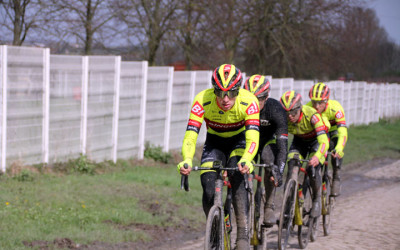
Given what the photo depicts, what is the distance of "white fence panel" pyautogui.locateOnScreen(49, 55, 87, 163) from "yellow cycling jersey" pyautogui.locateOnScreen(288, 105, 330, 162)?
497 cm

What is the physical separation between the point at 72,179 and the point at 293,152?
443cm

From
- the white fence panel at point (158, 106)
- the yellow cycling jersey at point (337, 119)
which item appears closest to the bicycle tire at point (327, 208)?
the yellow cycling jersey at point (337, 119)

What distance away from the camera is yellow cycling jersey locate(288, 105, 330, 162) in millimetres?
7984

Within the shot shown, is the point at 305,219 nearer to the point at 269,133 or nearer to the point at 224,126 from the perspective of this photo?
the point at 269,133

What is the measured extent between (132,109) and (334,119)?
17.6ft

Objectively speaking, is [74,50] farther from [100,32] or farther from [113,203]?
[113,203]

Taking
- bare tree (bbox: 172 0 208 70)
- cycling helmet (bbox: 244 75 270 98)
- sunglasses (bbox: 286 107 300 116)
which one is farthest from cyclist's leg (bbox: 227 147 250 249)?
bare tree (bbox: 172 0 208 70)

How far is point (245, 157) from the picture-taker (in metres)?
5.55

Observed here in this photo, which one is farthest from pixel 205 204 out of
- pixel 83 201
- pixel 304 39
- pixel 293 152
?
pixel 304 39

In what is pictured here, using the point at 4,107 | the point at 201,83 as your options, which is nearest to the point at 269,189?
the point at 4,107

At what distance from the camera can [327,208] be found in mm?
8992

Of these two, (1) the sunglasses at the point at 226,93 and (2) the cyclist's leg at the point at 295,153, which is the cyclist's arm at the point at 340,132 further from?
(1) the sunglasses at the point at 226,93

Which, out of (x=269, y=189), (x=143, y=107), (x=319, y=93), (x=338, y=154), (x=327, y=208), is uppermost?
(x=319, y=93)

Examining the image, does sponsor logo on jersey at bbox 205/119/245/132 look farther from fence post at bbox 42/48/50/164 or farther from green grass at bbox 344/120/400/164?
green grass at bbox 344/120/400/164
